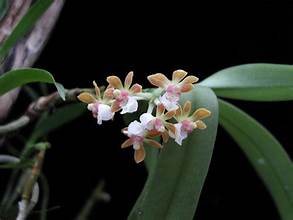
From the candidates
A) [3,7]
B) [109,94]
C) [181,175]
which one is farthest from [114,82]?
[3,7]

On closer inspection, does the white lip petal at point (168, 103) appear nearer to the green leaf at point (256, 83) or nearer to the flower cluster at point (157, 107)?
the flower cluster at point (157, 107)

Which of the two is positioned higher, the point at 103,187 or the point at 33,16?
the point at 33,16

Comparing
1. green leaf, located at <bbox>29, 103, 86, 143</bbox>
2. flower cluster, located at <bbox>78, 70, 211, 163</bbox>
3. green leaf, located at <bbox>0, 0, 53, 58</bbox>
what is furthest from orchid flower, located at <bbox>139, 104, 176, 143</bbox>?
green leaf, located at <bbox>29, 103, 86, 143</bbox>

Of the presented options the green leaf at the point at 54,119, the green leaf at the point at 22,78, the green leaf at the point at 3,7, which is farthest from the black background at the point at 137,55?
the green leaf at the point at 22,78

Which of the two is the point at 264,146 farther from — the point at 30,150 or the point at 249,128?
the point at 30,150

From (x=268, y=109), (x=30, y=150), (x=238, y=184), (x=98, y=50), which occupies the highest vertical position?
(x=98, y=50)

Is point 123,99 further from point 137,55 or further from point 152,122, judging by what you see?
point 137,55

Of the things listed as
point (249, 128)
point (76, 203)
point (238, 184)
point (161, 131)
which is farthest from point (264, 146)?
point (76, 203)
